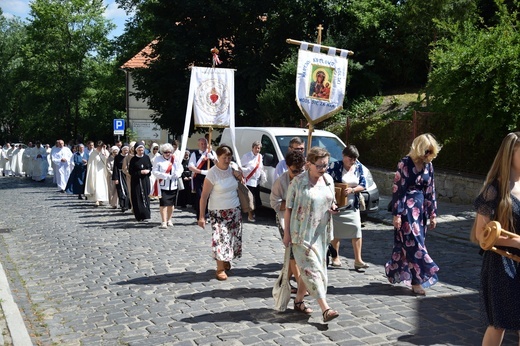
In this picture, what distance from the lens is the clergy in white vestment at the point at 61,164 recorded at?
80.6 ft

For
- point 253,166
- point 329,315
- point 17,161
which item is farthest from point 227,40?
point 329,315

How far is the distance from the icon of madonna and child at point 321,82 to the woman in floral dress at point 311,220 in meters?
3.77

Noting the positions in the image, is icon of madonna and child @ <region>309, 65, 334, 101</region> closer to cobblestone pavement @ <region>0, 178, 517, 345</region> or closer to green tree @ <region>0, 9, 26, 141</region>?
cobblestone pavement @ <region>0, 178, 517, 345</region>

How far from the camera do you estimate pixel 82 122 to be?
55.8 metres

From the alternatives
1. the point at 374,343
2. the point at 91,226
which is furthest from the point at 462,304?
the point at 91,226

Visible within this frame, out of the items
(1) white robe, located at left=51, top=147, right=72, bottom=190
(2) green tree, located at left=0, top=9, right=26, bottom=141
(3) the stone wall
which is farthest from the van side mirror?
(2) green tree, located at left=0, top=9, right=26, bottom=141

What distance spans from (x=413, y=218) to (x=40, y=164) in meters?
26.7

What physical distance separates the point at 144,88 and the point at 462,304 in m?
23.0

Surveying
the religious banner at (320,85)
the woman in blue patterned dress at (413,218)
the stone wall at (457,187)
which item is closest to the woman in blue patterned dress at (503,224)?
the woman in blue patterned dress at (413,218)

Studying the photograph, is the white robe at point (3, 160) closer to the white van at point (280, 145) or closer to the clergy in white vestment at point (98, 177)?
the clergy in white vestment at point (98, 177)

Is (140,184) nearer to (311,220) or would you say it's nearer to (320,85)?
(320,85)

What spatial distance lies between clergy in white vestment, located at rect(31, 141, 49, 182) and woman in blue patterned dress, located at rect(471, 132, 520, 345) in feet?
95.4

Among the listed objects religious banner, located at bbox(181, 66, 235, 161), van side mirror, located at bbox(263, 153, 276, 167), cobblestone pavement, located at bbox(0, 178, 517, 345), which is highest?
religious banner, located at bbox(181, 66, 235, 161)

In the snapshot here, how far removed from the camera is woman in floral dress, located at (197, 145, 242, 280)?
27.0 ft
